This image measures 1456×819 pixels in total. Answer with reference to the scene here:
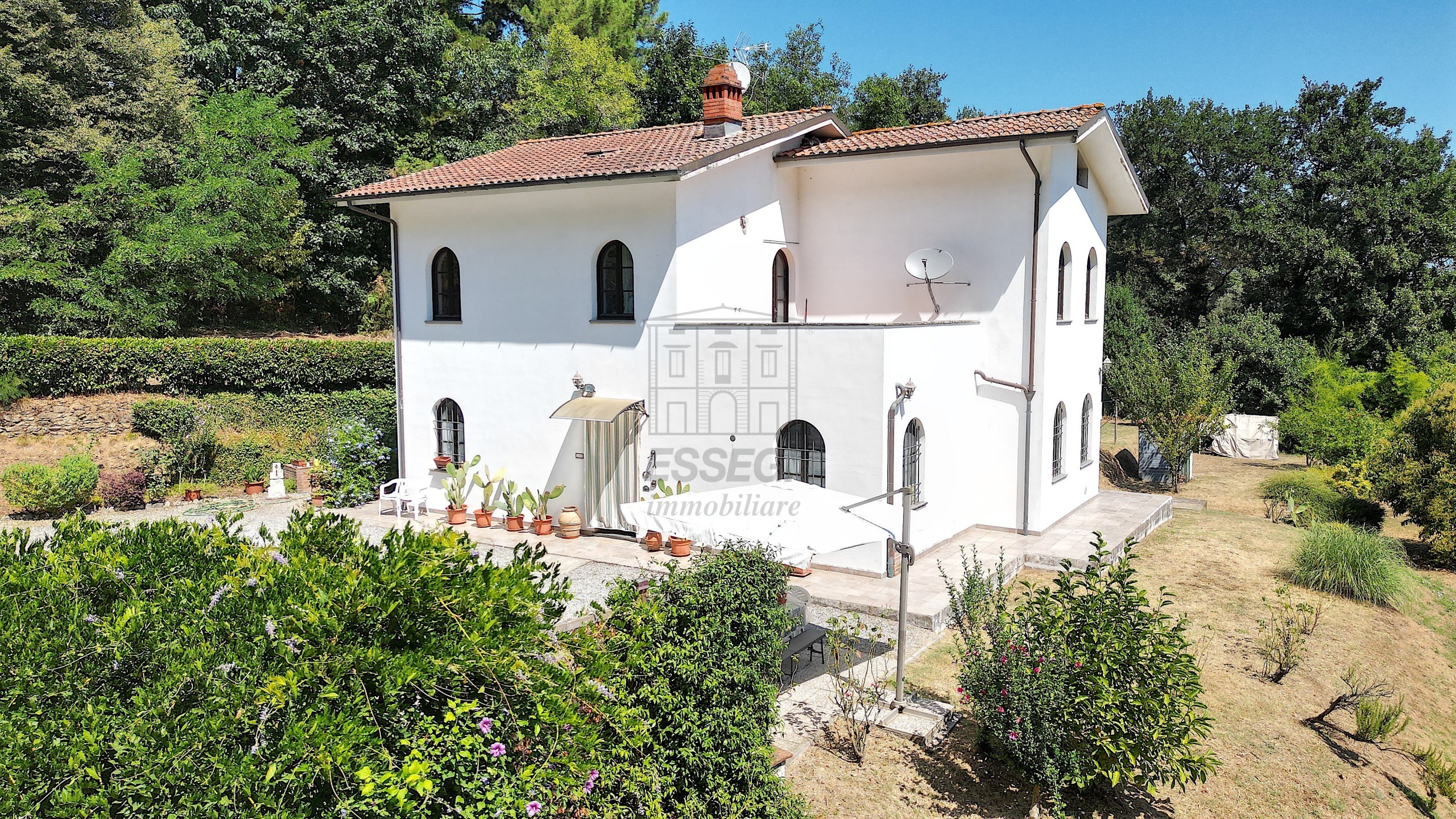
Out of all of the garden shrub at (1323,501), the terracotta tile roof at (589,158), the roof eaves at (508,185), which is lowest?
the garden shrub at (1323,501)

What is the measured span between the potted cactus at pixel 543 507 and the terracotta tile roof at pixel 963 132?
7.93 metres

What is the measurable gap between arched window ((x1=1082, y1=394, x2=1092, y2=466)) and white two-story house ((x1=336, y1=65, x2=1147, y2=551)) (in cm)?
78

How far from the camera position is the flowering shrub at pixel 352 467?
64.3ft

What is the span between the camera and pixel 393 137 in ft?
111

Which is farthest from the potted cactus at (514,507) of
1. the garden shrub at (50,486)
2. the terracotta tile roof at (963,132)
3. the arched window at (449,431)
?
the garden shrub at (50,486)

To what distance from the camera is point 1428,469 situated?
1847 centimetres

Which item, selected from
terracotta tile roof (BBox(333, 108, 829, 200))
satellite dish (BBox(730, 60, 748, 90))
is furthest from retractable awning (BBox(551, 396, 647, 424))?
satellite dish (BBox(730, 60, 748, 90))

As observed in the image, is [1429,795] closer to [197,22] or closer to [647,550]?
[647,550]

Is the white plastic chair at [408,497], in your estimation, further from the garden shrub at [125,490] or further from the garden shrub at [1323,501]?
the garden shrub at [1323,501]

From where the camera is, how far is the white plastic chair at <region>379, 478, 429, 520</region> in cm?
1817

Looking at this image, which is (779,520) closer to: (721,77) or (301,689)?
(301,689)

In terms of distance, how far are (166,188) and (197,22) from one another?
8821 millimetres

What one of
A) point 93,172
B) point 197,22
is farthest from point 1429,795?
point 197,22

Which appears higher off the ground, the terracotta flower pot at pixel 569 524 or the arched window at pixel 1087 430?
the arched window at pixel 1087 430
